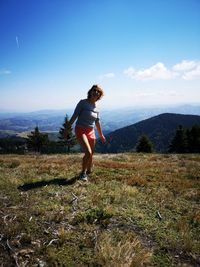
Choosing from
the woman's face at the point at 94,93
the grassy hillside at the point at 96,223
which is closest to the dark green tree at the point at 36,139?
the grassy hillside at the point at 96,223

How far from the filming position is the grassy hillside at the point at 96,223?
12.2ft

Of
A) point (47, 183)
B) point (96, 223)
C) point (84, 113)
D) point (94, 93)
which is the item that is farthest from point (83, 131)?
point (96, 223)

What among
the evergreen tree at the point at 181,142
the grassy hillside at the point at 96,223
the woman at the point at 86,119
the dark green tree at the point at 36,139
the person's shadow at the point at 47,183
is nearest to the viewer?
the grassy hillside at the point at 96,223

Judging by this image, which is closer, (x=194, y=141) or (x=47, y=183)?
(x=47, y=183)

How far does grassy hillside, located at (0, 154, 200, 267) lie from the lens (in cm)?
371

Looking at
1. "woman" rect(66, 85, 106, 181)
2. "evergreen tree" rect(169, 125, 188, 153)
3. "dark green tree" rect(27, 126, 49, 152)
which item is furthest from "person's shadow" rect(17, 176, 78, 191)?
"dark green tree" rect(27, 126, 49, 152)

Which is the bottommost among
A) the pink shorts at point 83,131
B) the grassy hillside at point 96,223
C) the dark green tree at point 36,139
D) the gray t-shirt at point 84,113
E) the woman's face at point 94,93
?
the dark green tree at point 36,139

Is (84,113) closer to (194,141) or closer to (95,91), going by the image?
(95,91)

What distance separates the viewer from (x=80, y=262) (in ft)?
11.8

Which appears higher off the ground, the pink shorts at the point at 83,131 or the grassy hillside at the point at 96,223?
the pink shorts at the point at 83,131

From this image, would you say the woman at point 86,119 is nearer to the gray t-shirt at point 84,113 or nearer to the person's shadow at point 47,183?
the gray t-shirt at point 84,113

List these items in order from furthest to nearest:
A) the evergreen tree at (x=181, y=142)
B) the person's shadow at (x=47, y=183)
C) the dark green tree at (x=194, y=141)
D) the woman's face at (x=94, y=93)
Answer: the evergreen tree at (x=181, y=142) → the dark green tree at (x=194, y=141) → the woman's face at (x=94, y=93) → the person's shadow at (x=47, y=183)

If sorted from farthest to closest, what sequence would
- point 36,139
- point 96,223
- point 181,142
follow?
1. point 36,139
2. point 181,142
3. point 96,223

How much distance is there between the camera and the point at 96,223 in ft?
16.4
